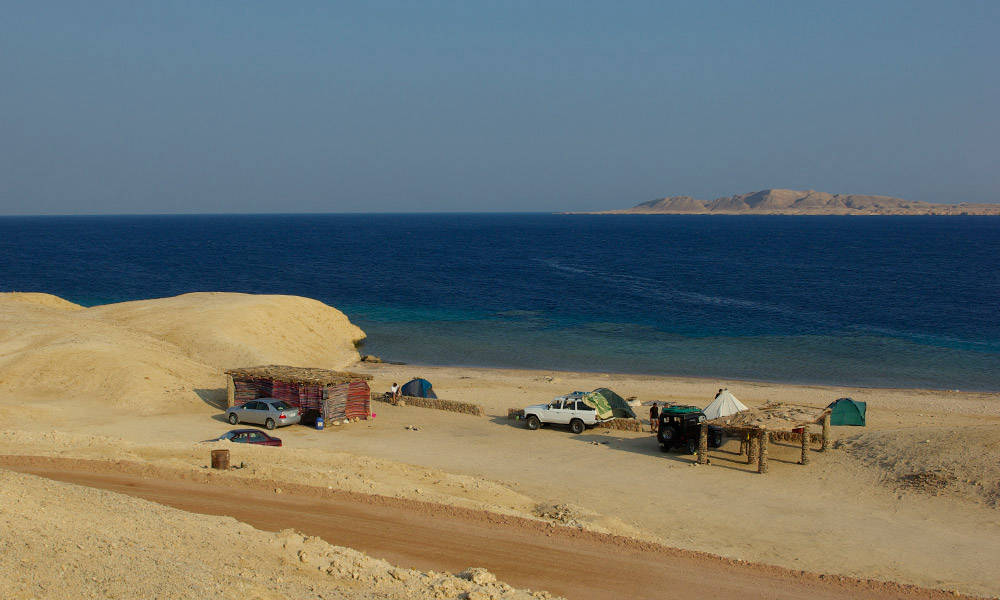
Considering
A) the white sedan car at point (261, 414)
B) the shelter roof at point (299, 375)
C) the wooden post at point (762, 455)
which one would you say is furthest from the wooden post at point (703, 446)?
the white sedan car at point (261, 414)

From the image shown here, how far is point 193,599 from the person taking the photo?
1112cm

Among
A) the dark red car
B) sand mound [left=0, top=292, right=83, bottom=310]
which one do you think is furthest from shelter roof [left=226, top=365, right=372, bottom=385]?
sand mound [left=0, top=292, right=83, bottom=310]

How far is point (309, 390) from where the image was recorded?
30359 millimetres

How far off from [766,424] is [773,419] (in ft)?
2.16

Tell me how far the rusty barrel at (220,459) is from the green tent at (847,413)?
25.7m

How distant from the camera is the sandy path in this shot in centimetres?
1492

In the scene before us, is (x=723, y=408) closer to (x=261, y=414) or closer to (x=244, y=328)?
(x=261, y=414)

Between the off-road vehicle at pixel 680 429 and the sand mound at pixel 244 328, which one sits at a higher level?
the sand mound at pixel 244 328

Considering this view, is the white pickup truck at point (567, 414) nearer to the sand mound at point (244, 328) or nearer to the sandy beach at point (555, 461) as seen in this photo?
the sandy beach at point (555, 461)

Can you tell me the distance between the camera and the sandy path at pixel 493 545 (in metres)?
14.9

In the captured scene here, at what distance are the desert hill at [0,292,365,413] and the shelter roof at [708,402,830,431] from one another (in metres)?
23.7

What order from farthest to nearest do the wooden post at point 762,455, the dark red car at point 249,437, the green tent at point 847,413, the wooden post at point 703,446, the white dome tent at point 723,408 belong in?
the green tent at point 847,413 < the white dome tent at point 723,408 < the wooden post at point 703,446 < the wooden post at point 762,455 < the dark red car at point 249,437

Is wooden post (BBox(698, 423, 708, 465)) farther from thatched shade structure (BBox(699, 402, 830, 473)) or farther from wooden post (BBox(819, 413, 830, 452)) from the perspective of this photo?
wooden post (BBox(819, 413, 830, 452))

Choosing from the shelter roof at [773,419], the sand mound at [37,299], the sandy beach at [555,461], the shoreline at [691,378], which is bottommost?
the shoreline at [691,378]
